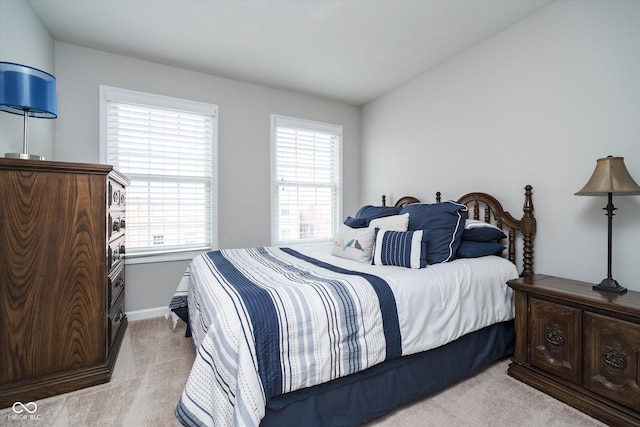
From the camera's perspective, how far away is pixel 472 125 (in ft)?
8.86

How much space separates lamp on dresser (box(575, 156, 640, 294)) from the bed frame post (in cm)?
49

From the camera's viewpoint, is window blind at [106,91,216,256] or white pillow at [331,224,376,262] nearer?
white pillow at [331,224,376,262]

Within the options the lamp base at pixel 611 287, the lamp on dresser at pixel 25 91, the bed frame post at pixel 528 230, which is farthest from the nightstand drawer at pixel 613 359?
the lamp on dresser at pixel 25 91

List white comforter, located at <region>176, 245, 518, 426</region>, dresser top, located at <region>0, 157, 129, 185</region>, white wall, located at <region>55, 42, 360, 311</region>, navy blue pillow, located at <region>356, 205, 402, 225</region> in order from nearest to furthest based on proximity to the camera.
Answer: white comforter, located at <region>176, 245, 518, 426</region>, dresser top, located at <region>0, 157, 129, 185</region>, white wall, located at <region>55, 42, 360, 311</region>, navy blue pillow, located at <region>356, 205, 402, 225</region>

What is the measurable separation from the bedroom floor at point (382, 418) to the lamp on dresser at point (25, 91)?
1.46 m

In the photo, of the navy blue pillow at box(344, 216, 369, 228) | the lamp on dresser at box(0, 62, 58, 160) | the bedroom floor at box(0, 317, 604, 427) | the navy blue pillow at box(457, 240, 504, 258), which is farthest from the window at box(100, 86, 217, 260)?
the navy blue pillow at box(457, 240, 504, 258)

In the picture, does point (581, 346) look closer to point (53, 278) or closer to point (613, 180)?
point (613, 180)

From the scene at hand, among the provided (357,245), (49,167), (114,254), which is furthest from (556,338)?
(49,167)

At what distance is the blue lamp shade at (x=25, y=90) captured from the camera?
5.21 ft

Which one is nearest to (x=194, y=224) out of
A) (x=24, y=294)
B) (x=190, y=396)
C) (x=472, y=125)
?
(x=24, y=294)

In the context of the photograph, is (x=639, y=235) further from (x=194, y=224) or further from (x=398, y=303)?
(x=194, y=224)

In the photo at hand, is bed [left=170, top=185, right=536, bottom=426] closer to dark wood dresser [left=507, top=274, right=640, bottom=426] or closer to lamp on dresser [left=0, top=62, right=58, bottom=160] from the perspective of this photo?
dark wood dresser [left=507, top=274, right=640, bottom=426]

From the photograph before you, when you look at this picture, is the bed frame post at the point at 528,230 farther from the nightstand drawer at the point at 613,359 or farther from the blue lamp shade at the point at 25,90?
the blue lamp shade at the point at 25,90

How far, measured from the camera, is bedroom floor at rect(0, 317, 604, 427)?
4.91 feet
